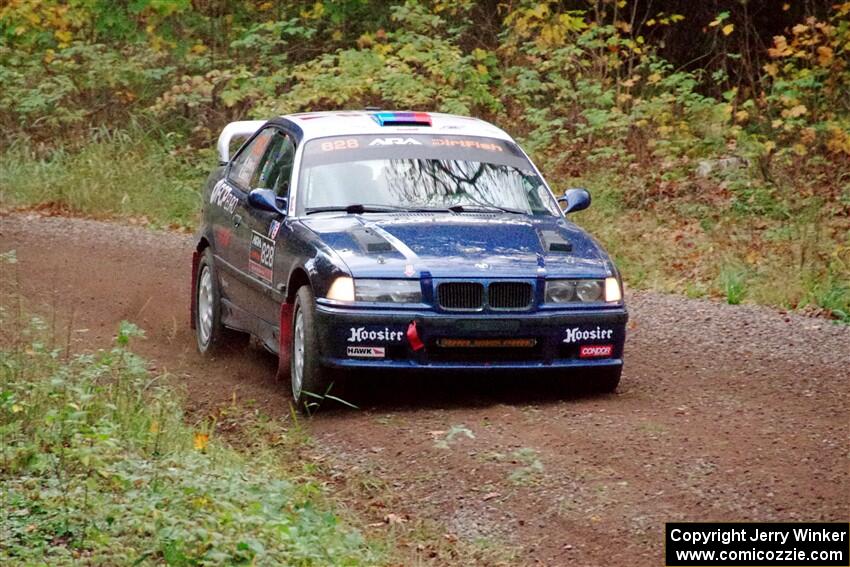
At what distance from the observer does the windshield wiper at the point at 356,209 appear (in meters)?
9.30

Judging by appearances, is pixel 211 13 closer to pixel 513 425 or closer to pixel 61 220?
pixel 61 220

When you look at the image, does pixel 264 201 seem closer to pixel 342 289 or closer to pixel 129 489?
pixel 342 289

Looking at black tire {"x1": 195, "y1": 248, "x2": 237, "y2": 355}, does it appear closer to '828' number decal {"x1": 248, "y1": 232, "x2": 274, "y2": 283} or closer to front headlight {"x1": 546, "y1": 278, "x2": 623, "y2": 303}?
'828' number decal {"x1": 248, "y1": 232, "x2": 274, "y2": 283}

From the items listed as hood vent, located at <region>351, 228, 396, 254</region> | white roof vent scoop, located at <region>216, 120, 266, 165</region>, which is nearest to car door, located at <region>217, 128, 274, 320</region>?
white roof vent scoop, located at <region>216, 120, 266, 165</region>

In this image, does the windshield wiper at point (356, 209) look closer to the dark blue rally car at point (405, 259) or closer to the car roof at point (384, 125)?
the dark blue rally car at point (405, 259)

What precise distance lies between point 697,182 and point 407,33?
533 centimetres

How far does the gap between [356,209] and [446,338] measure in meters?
1.36

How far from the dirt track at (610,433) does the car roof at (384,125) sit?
1720 millimetres

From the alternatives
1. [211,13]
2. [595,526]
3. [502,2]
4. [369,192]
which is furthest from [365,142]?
[211,13]

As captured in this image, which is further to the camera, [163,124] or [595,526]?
[163,124]

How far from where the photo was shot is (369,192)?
9.46 meters

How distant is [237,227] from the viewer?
1028 centimetres

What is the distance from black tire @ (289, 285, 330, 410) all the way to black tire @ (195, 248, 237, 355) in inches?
76.7

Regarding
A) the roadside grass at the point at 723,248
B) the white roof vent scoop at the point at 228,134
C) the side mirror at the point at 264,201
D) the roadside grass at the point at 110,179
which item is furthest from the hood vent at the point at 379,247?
the roadside grass at the point at 110,179
